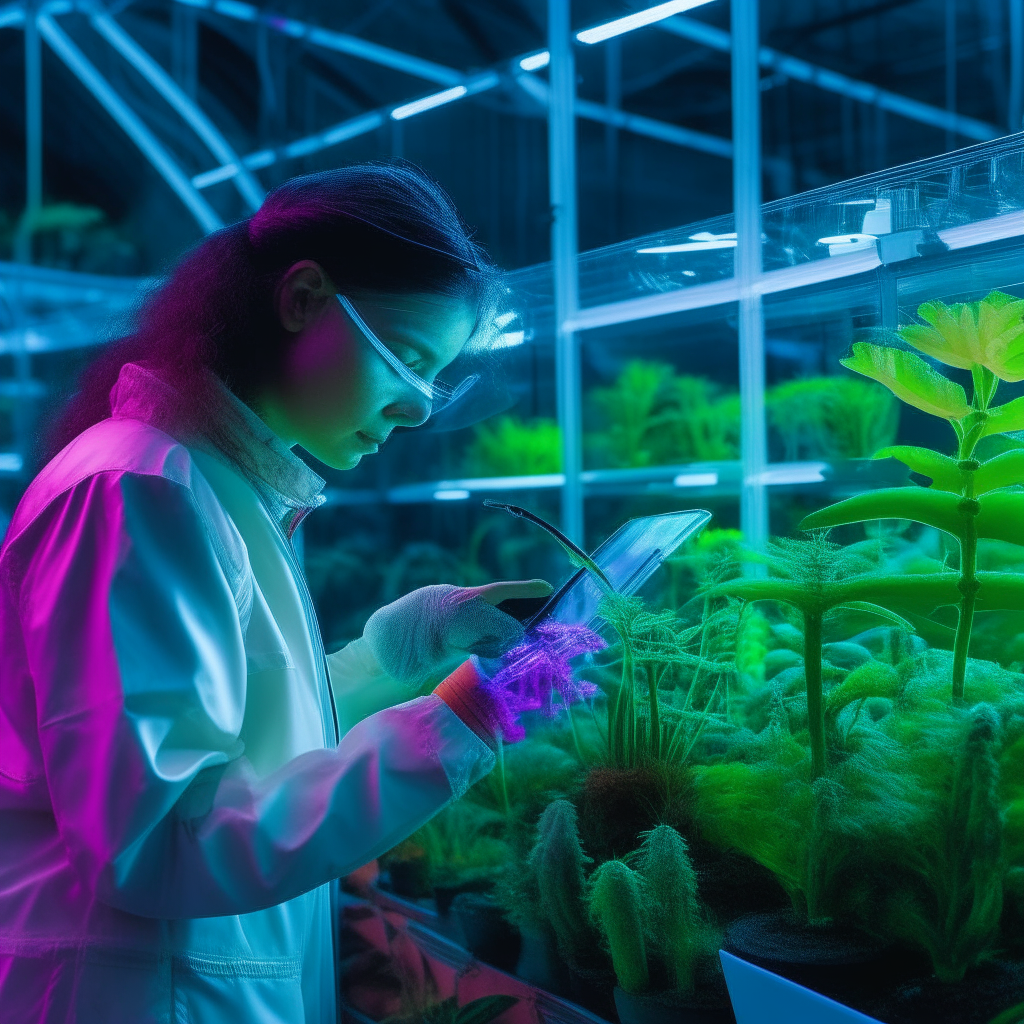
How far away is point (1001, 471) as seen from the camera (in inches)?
29.8

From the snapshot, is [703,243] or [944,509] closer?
[944,509]

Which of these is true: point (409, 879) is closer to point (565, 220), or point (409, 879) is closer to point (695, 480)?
point (695, 480)

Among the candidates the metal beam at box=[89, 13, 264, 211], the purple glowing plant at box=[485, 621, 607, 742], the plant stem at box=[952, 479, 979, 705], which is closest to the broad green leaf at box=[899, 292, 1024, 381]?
the plant stem at box=[952, 479, 979, 705]

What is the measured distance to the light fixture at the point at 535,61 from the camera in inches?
94.2

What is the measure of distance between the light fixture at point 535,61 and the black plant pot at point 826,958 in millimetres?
2204

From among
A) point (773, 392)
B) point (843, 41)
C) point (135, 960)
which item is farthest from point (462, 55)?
point (135, 960)

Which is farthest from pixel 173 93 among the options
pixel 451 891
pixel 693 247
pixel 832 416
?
pixel 451 891

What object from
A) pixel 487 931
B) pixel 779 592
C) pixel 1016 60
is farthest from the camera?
pixel 1016 60

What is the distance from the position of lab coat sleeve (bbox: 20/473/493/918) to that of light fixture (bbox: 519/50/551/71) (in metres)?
2.11

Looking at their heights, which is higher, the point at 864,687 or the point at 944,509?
the point at 944,509

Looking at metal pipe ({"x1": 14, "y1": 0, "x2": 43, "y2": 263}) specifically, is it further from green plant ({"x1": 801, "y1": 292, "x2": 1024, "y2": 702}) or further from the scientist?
green plant ({"x1": 801, "y1": 292, "x2": 1024, "y2": 702})

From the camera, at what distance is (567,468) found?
211 cm

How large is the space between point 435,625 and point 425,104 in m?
2.22

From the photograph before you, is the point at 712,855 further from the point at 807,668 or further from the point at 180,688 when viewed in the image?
the point at 180,688
